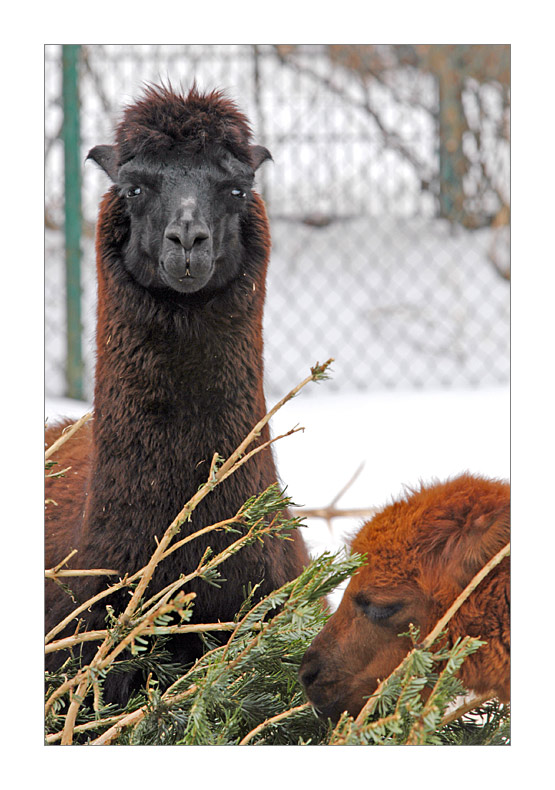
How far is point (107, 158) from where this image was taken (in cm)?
183

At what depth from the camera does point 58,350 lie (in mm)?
2701

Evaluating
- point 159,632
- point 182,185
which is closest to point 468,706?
point 159,632

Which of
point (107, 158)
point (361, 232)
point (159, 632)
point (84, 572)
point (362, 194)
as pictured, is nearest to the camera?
point (159, 632)

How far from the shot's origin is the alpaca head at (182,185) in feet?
5.40

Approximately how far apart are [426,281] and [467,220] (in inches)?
11.3

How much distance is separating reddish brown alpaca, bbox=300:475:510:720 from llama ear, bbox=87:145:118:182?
88 cm

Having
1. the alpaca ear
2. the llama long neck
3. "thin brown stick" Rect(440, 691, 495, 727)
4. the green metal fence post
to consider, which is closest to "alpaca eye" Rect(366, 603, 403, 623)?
the alpaca ear

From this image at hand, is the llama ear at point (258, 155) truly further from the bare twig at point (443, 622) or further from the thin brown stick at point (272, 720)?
the thin brown stick at point (272, 720)

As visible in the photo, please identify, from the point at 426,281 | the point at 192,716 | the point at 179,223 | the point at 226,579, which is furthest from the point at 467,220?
the point at 192,716

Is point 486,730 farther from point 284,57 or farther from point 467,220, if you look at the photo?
point 284,57

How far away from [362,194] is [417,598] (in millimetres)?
1149

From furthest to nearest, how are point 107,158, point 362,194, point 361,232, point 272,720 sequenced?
point 361,232, point 362,194, point 107,158, point 272,720

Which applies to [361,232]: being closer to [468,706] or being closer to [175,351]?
[175,351]

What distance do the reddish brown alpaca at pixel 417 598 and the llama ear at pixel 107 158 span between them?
879mm
